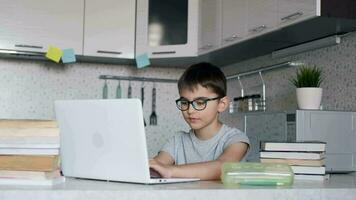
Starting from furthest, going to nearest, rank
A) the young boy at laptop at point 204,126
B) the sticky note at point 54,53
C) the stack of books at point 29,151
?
the sticky note at point 54,53
the young boy at laptop at point 204,126
the stack of books at point 29,151

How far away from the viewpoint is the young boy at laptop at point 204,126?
4.99 feet

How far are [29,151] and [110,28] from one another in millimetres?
1969

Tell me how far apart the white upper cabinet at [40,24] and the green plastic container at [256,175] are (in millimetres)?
1902

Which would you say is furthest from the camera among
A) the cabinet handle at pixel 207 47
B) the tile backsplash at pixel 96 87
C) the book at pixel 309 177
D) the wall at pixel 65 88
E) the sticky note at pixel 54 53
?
the wall at pixel 65 88

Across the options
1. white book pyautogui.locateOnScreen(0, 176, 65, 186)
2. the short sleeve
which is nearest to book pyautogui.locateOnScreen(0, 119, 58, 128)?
white book pyautogui.locateOnScreen(0, 176, 65, 186)

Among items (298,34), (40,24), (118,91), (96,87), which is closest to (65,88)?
(96,87)

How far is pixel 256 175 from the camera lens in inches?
40.8

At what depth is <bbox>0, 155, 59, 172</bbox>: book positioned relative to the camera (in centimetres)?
94

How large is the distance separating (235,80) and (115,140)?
2.02 m

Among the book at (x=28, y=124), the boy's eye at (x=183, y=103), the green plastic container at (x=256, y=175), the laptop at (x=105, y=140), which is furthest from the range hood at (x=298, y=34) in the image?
the book at (x=28, y=124)

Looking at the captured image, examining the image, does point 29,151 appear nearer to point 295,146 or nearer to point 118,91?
point 295,146

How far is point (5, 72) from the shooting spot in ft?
9.64

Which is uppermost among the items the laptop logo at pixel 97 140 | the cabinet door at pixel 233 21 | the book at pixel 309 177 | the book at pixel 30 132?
the cabinet door at pixel 233 21

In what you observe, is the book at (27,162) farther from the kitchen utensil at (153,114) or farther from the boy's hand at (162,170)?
the kitchen utensil at (153,114)
